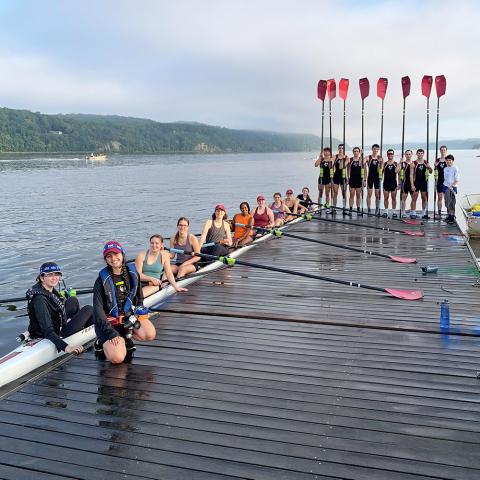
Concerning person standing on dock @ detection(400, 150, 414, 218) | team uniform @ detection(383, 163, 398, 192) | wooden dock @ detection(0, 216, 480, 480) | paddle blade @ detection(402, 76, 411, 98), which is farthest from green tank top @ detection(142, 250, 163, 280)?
paddle blade @ detection(402, 76, 411, 98)

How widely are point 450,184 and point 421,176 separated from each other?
0.99 meters

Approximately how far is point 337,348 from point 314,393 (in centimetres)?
134

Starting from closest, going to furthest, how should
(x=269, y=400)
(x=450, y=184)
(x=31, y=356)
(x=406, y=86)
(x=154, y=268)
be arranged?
(x=269, y=400) → (x=31, y=356) → (x=154, y=268) → (x=450, y=184) → (x=406, y=86)

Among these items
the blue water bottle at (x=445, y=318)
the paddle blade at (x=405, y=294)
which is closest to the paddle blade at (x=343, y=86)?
the paddle blade at (x=405, y=294)

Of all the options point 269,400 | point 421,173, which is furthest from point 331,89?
point 269,400

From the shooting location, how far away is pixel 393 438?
4266 millimetres

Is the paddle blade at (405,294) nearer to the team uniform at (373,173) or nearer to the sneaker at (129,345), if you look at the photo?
the sneaker at (129,345)

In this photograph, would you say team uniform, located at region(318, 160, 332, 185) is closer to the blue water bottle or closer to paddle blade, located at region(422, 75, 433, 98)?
paddle blade, located at region(422, 75, 433, 98)

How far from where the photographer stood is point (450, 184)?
17.0 meters

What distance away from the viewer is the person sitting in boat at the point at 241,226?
45.2 feet

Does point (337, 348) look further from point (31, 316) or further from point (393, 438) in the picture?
point (31, 316)

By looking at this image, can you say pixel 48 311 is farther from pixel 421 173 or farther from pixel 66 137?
pixel 66 137

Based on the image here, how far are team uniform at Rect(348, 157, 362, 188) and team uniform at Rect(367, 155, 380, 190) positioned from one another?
1.12 feet

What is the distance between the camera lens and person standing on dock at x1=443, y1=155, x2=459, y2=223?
1686cm
